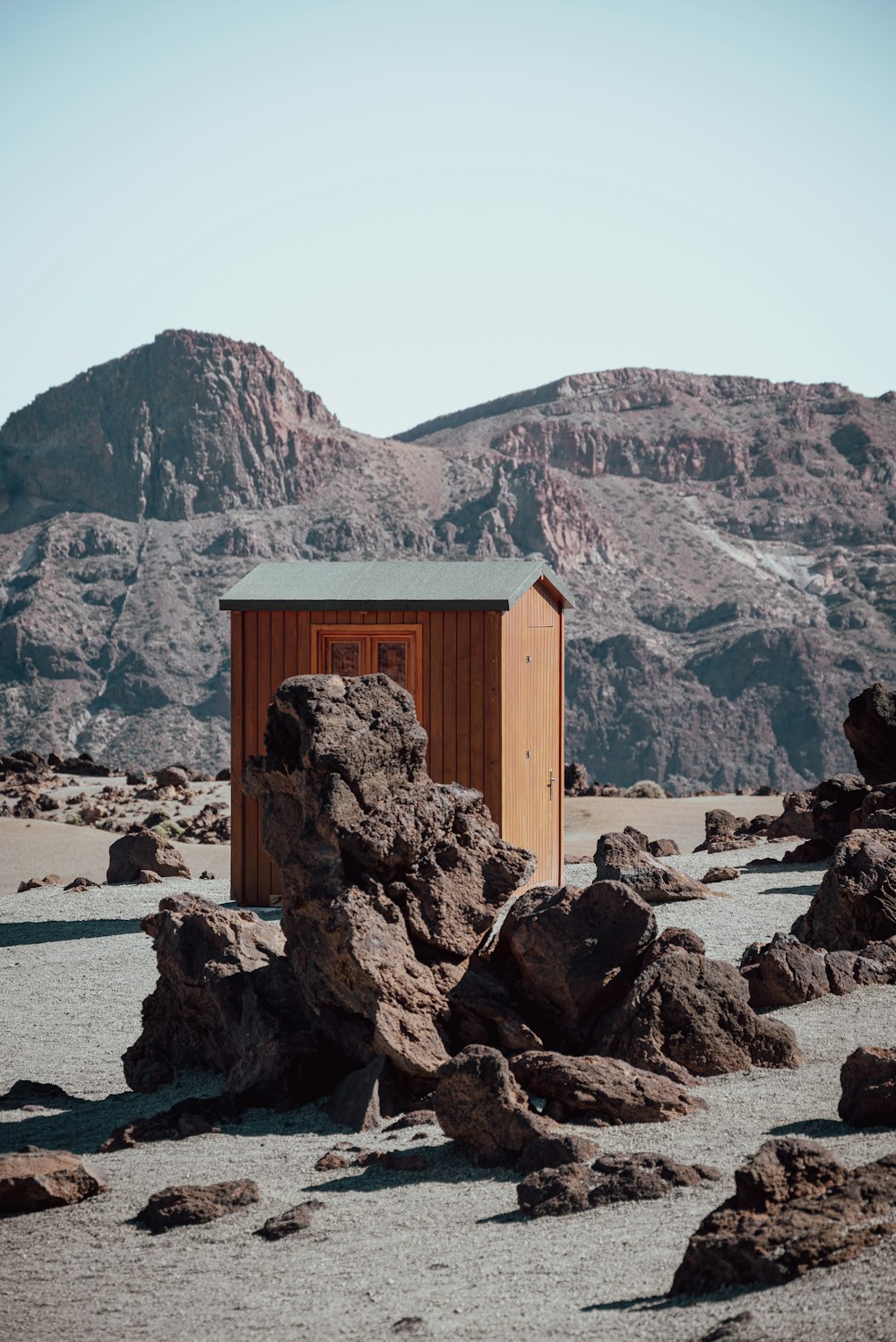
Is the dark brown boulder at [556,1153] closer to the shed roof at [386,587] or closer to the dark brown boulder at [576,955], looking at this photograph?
the dark brown boulder at [576,955]

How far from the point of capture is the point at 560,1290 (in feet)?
13.3

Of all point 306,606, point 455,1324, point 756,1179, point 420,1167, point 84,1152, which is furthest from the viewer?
point 306,606

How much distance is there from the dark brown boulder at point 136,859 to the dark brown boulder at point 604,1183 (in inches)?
425

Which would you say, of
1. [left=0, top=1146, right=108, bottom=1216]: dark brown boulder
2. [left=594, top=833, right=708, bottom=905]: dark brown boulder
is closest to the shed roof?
[left=594, top=833, right=708, bottom=905]: dark brown boulder

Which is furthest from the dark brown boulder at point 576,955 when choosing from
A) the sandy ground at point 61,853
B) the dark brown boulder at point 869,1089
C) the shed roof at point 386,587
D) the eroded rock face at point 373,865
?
the sandy ground at point 61,853

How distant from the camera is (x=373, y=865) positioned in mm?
6828

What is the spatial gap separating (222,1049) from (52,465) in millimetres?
81420

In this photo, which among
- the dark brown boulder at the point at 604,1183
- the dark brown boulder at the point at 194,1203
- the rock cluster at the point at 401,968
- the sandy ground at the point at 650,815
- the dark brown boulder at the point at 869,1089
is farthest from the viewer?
the sandy ground at the point at 650,815

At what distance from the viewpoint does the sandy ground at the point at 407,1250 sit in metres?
3.78

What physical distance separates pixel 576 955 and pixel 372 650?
6.21 metres

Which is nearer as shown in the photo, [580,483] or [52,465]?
[52,465]

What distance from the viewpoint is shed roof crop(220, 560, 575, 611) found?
1249 centimetres

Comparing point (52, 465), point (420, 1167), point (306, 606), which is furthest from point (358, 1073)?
point (52, 465)

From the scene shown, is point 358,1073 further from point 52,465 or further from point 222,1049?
point 52,465
